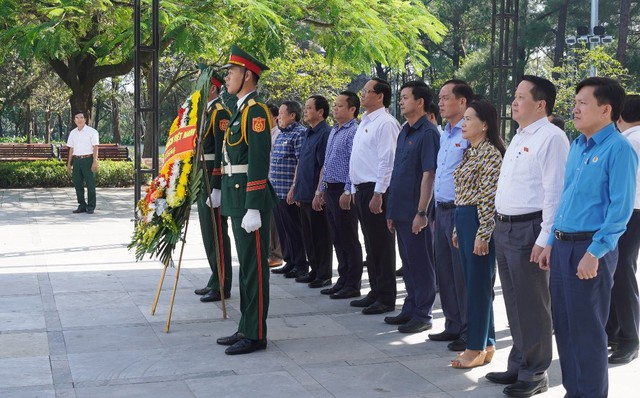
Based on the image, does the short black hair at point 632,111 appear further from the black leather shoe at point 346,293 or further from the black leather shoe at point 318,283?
the black leather shoe at point 318,283

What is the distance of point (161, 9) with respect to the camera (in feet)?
42.1

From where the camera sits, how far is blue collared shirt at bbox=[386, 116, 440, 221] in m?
6.44

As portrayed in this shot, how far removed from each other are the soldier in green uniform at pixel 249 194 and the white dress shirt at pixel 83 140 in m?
9.50

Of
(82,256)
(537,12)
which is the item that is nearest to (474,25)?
(537,12)

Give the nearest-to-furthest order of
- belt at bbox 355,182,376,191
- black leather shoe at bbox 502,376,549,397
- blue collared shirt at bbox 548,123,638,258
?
blue collared shirt at bbox 548,123,638,258 < black leather shoe at bbox 502,376,549,397 < belt at bbox 355,182,376,191

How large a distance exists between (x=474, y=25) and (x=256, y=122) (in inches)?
1738

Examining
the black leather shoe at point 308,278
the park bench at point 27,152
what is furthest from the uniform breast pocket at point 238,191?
the park bench at point 27,152

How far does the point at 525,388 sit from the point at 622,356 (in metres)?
1.20

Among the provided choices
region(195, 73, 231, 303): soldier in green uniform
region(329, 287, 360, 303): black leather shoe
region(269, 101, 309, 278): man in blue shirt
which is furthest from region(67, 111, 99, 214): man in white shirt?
region(329, 287, 360, 303): black leather shoe

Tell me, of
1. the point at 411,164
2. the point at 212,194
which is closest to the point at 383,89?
the point at 411,164

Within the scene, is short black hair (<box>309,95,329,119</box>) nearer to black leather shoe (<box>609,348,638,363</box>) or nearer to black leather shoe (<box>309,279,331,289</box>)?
black leather shoe (<box>309,279,331,289</box>)

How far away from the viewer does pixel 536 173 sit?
15.4ft

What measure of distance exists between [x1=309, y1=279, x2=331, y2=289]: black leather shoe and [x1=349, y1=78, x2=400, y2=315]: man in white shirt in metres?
1.21

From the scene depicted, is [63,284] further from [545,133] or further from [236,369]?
[545,133]
